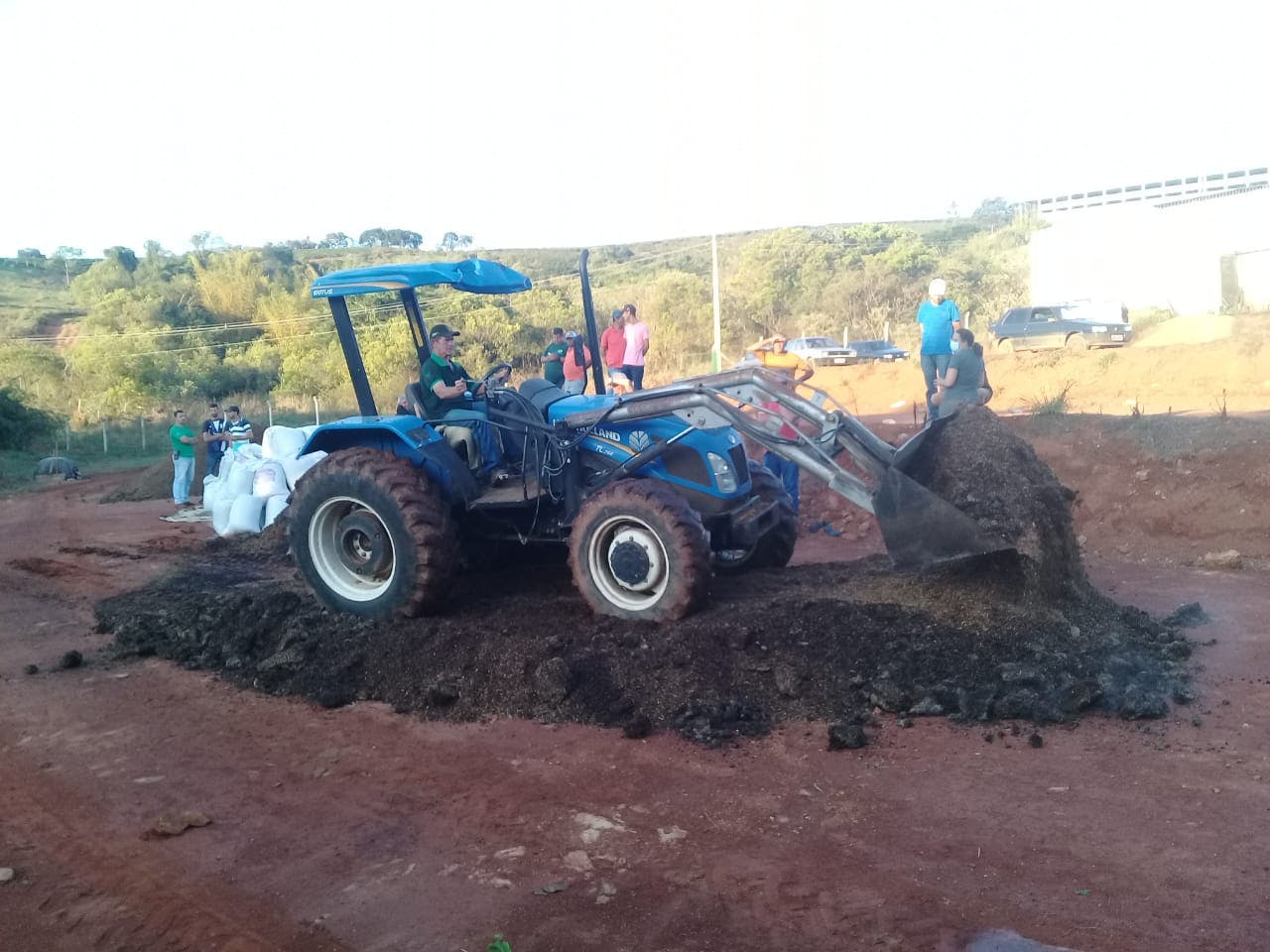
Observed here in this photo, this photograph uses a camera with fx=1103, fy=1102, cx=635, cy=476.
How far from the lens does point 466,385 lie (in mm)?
7539

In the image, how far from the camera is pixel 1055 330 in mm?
26141

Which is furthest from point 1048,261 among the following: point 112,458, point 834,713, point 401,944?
point 401,944

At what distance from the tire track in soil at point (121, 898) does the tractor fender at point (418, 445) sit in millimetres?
3046

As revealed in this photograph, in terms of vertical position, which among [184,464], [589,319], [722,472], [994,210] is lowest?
[184,464]

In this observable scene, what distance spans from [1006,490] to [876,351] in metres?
25.2

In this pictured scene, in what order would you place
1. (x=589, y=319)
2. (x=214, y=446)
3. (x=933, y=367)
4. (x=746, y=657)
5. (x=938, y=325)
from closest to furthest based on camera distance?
(x=746, y=657)
(x=589, y=319)
(x=938, y=325)
(x=933, y=367)
(x=214, y=446)

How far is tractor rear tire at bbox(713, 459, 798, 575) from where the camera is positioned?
307 inches

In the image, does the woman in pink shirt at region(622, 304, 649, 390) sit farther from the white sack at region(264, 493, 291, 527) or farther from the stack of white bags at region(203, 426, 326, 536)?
the white sack at region(264, 493, 291, 527)

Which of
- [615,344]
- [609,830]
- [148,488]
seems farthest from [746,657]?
[148,488]

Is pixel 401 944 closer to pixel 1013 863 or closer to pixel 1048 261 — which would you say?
pixel 1013 863

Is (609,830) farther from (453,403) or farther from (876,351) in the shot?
(876,351)

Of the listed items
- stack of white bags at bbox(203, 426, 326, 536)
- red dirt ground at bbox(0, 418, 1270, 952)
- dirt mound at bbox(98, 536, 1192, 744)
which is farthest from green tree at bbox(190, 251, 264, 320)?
red dirt ground at bbox(0, 418, 1270, 952)

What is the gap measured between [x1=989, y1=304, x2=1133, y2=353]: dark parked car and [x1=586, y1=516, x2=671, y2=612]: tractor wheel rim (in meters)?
21.0

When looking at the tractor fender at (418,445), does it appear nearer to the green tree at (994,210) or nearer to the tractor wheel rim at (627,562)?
the tractor wheel rim at (627,562)
